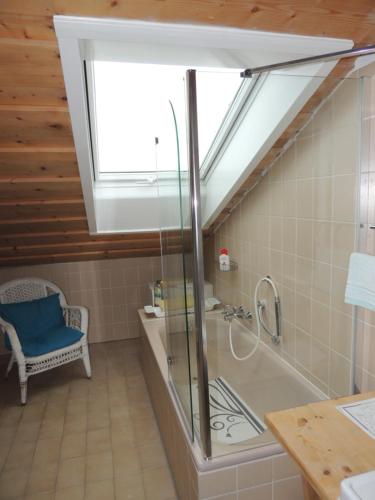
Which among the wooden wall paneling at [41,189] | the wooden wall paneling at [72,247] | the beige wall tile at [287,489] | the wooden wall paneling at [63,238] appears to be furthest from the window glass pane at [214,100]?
the beige wall tile at [287,489]

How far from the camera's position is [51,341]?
2.76 metres

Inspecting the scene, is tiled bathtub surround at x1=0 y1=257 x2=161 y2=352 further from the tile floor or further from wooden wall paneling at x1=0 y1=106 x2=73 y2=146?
wooden wall paneling at x1=0 y1=106 x2=73 y2=146

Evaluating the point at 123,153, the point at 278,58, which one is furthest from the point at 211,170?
the point at 278,58

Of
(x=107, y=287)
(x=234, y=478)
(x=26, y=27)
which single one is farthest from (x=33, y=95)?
(x=107, y=287)

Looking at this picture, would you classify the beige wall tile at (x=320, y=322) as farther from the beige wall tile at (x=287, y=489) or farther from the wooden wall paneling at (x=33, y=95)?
the wooden wall paneling at (x=33, y=95)

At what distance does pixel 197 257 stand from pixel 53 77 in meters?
0.92

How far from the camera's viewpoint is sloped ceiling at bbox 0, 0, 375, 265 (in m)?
1.09

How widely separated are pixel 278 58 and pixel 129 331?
3.05 m

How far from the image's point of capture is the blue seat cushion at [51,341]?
264 centimetres

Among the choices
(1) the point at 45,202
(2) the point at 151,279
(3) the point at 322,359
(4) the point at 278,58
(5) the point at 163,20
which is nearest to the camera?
(5) the point at 163,20

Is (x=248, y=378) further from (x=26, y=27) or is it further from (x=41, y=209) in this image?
(x=26, y=27)

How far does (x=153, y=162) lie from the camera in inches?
102

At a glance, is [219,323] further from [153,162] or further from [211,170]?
[153,162]

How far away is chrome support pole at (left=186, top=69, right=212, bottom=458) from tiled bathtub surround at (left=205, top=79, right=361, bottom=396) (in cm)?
75
